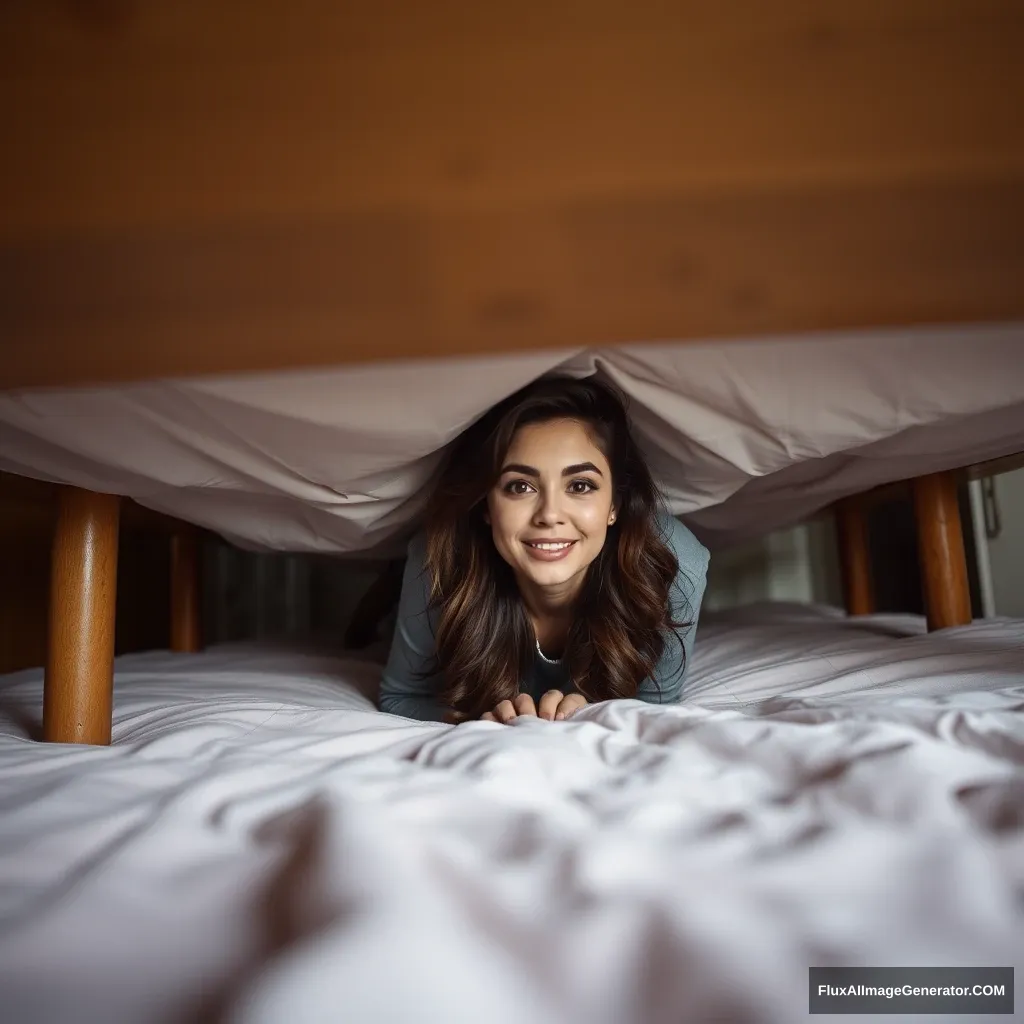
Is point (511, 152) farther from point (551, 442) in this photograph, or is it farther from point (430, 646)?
point (430, 646)

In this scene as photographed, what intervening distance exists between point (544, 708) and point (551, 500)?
248 mm

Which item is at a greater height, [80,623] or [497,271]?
[497,271]

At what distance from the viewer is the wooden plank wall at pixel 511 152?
0.97 ft

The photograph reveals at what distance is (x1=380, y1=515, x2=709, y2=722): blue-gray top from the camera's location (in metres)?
1.08

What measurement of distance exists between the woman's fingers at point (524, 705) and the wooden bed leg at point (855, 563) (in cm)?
91

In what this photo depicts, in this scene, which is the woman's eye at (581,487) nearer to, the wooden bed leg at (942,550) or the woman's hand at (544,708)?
the woman's hand at (544,708)

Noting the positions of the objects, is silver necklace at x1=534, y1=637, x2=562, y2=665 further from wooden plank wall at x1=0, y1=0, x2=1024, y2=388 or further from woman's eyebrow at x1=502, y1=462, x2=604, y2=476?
wooden plank wall at x1=0, y1=0, x2=1024, y2=388

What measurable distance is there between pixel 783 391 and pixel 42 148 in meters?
0.62

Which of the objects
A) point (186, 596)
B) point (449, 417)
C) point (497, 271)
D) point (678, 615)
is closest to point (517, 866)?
point (497, 271)

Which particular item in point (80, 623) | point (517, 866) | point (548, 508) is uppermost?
point (548, 508)

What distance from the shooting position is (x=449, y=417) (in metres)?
0.76

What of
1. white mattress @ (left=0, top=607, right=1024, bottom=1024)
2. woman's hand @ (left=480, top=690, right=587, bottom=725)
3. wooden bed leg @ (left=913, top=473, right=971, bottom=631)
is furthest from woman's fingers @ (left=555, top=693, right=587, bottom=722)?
wooden bed leg @ (left=913, top=473, right=971, bottom=631)

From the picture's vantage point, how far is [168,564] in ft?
6.86

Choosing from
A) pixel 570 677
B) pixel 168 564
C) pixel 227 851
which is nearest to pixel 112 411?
pixel 227 851
